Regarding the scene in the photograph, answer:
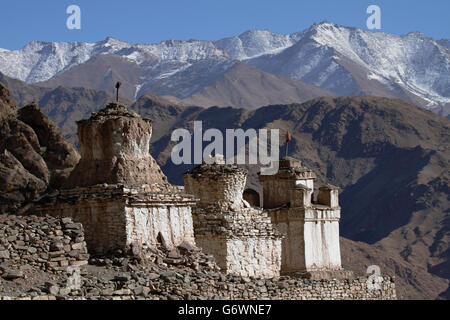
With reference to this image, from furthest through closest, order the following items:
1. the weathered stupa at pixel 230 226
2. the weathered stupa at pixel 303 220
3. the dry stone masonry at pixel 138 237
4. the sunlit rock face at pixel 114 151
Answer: the weathered stupa at pixel 303 220 < the weathered stupa at pixel 230 226 < the sunlit rock face at pixel 114 151 < the dry stone masonry at pixel 138 237

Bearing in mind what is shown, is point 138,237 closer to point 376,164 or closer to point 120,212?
point 120,212

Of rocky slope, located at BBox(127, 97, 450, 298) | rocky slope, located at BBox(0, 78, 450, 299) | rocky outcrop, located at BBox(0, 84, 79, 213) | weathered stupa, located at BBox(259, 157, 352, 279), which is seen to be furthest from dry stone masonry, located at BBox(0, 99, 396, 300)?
rocky slope, located at BBox(127, 97, 450, 298)

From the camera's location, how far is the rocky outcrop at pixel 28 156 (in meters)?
35.9

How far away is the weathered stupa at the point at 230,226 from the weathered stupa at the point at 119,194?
4.02 metres

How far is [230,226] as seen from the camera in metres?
30.6

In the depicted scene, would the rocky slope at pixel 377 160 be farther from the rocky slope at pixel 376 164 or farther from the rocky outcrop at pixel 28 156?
the rocky outcrop at pixel 28 156

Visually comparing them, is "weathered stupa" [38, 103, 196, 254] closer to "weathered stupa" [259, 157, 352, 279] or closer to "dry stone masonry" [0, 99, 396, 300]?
"dry stone masonry" [0, 99, 396, 300]

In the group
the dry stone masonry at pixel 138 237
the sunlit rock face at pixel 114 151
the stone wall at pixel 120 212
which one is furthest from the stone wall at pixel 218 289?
the sunlit rock face at pixel 114 151

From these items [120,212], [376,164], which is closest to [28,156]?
[120,212]

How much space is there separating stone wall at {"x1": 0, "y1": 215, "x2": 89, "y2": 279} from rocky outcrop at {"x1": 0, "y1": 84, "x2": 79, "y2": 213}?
11872 millimetres

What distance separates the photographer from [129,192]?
79.2ft

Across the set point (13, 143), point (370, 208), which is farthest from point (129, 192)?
point (370, 208)

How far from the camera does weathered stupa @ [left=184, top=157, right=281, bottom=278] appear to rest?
3034 cm
